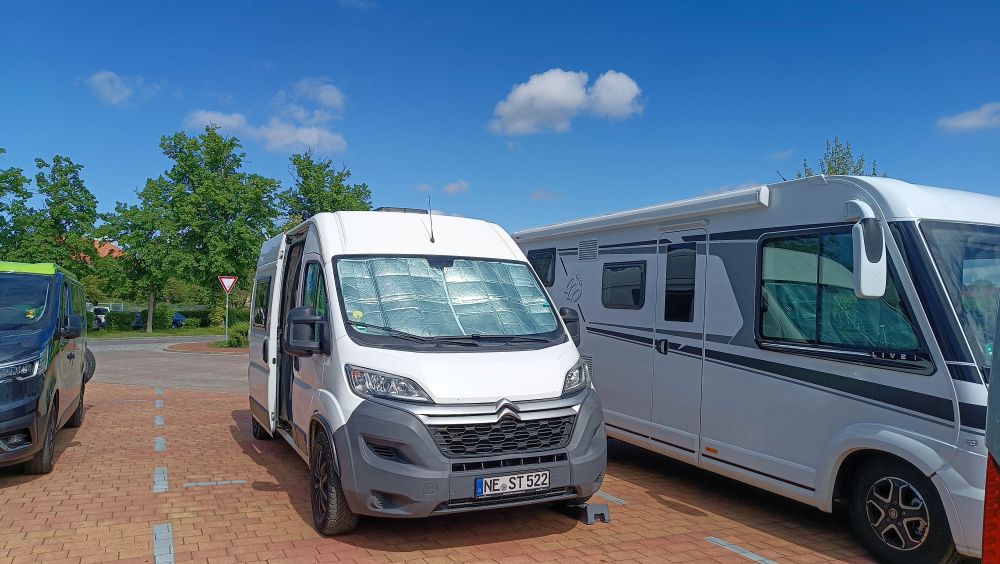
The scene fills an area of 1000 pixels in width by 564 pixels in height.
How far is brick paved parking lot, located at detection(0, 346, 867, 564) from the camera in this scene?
509 centimetres

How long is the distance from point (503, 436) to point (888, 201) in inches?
124

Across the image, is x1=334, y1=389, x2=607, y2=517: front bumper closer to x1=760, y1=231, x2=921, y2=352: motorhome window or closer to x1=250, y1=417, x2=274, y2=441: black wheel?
x1=760, y1=231, x2=921, y2=352: motorhome window

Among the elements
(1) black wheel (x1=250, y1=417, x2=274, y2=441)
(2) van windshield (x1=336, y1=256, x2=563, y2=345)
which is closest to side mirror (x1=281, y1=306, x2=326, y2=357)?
(2) van windshield (x1=336, y1=256, x2=563, y2=345)

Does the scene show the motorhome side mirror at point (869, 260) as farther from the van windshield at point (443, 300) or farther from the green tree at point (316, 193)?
the green tree at point (316, 193)

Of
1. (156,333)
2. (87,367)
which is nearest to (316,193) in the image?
→ (156,333)

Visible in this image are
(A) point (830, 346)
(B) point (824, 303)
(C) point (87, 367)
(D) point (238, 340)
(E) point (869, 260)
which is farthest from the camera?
(D) point (238, 340)

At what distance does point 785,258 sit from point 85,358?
9.63 metres

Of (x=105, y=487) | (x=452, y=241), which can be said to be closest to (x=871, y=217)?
(x=452, y=241)

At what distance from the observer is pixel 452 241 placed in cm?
629

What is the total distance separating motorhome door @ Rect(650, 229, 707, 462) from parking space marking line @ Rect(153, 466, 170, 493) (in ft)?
15.4

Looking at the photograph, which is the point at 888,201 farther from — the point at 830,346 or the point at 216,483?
the point at 216,483

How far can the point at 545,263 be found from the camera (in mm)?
9375

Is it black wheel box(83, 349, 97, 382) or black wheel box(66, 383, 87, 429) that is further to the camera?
black wheel box(83, 349, 97, 382)

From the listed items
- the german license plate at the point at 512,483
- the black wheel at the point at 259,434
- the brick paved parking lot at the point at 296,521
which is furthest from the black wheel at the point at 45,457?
the german license plate at the point at 512,483
